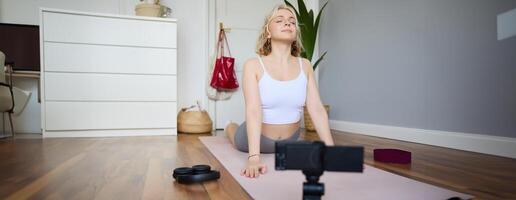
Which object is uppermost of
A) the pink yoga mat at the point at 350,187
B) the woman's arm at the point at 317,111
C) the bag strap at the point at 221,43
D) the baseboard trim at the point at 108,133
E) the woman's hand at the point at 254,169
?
the bag strap at the point at 221,43

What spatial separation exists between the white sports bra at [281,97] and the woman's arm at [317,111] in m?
0.03

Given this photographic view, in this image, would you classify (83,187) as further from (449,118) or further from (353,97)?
(353,97)

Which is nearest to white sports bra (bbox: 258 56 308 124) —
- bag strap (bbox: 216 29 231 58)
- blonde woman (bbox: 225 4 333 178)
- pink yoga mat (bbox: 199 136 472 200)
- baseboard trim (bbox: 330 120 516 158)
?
blonde woman (bbox: 225 4 333 178)

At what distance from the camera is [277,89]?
156 cm

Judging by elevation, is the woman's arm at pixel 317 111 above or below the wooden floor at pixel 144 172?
above

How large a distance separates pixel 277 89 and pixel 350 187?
577 mm

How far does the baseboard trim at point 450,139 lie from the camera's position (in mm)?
1935

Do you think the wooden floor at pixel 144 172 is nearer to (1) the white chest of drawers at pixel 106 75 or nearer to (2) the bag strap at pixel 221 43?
(1) the white chest of drawers at pixel 106 75

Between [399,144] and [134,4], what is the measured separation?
3007mm

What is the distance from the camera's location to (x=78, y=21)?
9.57 ft

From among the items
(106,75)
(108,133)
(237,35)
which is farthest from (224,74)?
(108,133)

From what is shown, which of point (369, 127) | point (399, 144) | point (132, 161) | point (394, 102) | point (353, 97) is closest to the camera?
point (132, 161)

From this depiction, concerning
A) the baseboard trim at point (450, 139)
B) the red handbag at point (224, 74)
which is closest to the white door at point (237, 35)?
the red handbag at point (224, 74)

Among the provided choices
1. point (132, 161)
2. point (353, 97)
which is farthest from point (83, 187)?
point (353, 97)
